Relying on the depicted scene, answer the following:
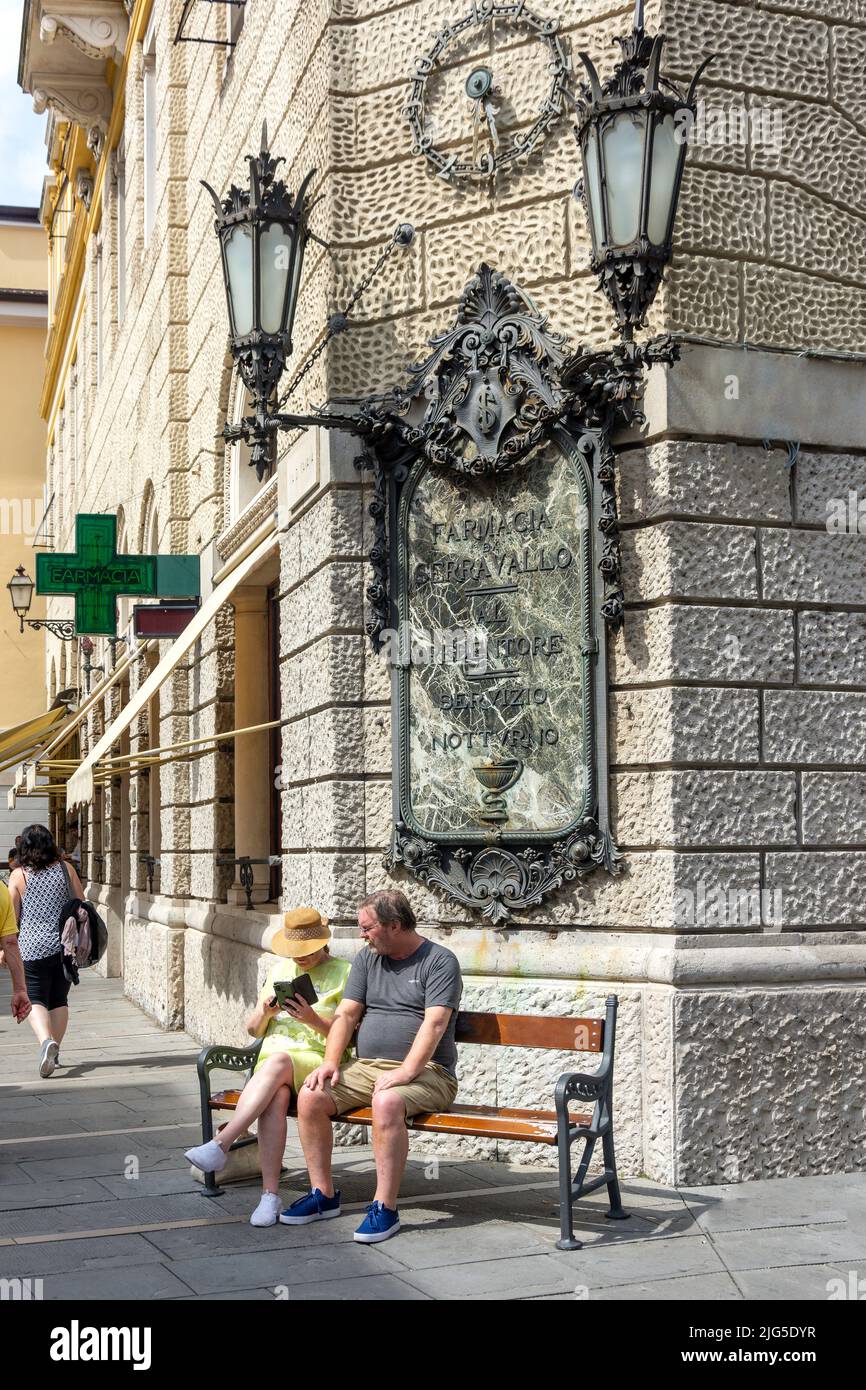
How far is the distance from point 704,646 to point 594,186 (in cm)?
213

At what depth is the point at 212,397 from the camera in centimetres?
1360

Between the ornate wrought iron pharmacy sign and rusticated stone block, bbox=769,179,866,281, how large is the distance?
1150mm

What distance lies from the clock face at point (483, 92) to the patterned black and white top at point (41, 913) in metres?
5.71

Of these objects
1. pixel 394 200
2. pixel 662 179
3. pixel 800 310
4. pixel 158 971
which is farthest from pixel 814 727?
pixel 158 971

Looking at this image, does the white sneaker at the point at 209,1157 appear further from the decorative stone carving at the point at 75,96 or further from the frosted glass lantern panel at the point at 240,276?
the decorative stone carving at the point at 75,96

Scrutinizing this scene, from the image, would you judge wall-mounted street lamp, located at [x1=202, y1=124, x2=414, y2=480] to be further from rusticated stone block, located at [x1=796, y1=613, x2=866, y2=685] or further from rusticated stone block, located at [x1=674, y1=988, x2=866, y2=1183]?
rusticated stone block, located at [x1=674, y1=988, x2=866, y2=1183]

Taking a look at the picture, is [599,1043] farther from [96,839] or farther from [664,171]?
[96,839]

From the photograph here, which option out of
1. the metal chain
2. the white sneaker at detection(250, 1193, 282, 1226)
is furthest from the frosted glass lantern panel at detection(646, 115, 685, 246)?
the white sneaker at detection(250, 1193, 282, 1226)

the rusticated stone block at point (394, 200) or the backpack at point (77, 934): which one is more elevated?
the rusticated stone block at point (394, 200)

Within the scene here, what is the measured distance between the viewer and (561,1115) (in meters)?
6.42

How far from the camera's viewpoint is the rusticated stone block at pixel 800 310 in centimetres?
817

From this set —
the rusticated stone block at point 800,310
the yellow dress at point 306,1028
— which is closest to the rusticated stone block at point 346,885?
the yellow dress at point 306,1028

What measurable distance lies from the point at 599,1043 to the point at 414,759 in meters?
2.25
